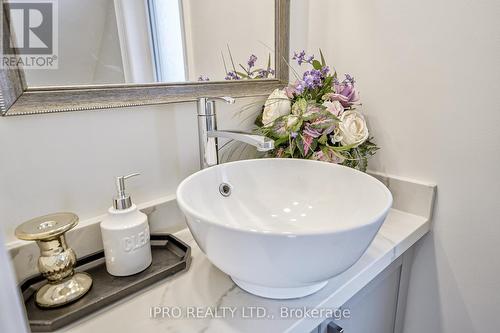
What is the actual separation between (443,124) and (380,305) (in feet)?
1.66

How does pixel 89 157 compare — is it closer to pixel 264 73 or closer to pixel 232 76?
pixel 232 76

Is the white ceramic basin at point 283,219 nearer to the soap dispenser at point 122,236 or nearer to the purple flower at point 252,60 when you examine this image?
the soap dispenser at point 122,236

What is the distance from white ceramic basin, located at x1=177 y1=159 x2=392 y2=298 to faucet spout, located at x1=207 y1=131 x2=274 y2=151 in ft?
0.29

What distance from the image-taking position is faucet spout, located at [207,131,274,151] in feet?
2.09

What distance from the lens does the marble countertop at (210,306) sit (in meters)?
0.47

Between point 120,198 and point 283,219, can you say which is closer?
point 120,198

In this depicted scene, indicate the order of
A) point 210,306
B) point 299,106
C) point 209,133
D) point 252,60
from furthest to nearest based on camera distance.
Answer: point 252,60 < point 299,106 < point 209,133 < point 210,306

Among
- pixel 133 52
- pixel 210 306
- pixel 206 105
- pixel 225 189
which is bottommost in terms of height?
pixel 210 306

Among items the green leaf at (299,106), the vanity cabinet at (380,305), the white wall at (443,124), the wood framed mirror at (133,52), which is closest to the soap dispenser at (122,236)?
the wood framed mirror at (133,52)

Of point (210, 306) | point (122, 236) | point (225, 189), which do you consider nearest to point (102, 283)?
point (122, 236)

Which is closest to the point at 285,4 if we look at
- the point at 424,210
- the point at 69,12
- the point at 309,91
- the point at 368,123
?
the point at 309,91

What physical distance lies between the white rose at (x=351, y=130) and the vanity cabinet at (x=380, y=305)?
0.34 metres

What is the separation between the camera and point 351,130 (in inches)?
30.3

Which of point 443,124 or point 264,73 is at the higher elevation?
point 264,73
